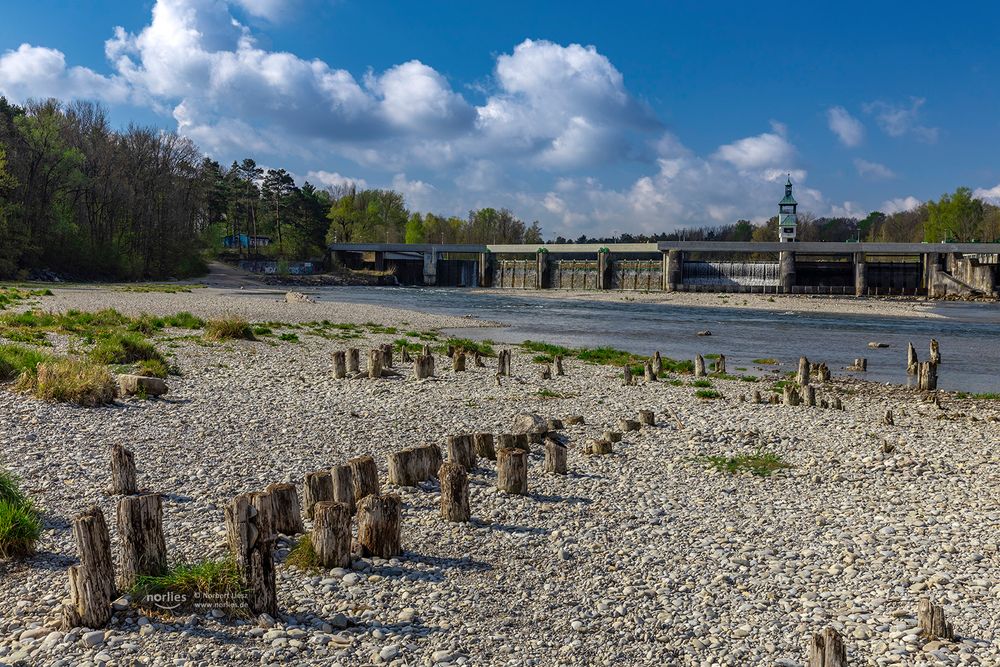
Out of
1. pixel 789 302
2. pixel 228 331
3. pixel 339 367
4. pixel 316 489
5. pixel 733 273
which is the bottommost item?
pixel 316 489

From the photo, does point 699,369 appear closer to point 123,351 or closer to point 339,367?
point 339,367

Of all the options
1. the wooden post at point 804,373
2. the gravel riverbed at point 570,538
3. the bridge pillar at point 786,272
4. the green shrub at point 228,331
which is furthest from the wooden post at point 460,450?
the bridge pillar at point 786,272

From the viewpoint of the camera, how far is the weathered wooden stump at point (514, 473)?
10.8 metres

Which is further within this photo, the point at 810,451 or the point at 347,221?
the point at 347,221

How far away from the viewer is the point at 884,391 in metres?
22.4

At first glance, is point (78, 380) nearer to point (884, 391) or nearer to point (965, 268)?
point (884, 391)

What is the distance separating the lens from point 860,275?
84812 mm

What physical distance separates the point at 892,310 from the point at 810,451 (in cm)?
5858

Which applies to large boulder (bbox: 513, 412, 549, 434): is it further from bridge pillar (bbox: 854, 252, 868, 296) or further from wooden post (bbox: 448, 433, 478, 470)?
bridge pillar (bbox: 854, 252, 868, 296)

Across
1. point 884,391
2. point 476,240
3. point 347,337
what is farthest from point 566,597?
point 476,240

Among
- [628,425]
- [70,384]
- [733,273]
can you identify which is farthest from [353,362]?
[733,273]

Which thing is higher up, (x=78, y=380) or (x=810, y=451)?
(x=78, y=380)

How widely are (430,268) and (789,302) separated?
192 ft

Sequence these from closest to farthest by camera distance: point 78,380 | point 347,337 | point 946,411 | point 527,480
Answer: point 527,480 < point 78,380 < point 946,411 < point 347,337
